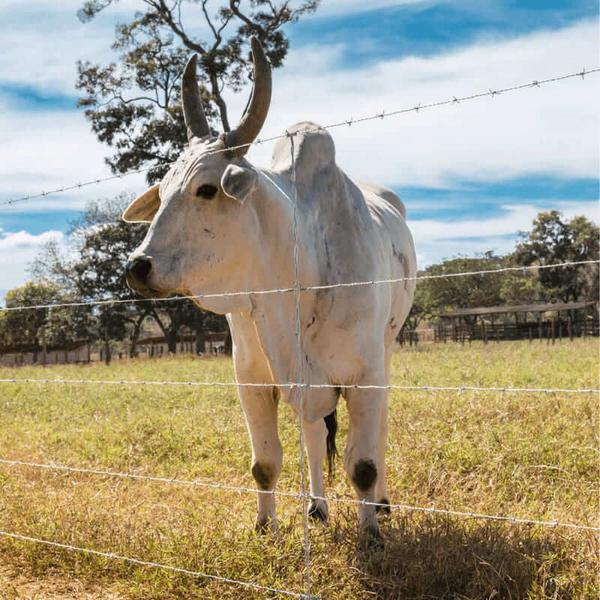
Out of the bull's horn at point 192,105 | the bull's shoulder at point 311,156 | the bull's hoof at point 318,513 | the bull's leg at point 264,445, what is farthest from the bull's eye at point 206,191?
the bull's hoof at point 318,513

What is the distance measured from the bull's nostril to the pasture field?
122 cm

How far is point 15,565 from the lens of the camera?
12.1 ft

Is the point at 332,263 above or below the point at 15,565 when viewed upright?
above

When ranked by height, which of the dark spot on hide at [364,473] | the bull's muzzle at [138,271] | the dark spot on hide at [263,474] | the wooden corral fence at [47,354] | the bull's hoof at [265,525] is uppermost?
the bull's muzzle at [138,271]

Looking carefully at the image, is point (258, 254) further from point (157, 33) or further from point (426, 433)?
point (157, 33)

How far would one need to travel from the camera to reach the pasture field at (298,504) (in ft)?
10.6

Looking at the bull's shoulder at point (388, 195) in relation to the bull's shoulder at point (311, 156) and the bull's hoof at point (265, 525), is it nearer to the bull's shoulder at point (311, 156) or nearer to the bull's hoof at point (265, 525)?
the bull's shoulder at point (311, 156)

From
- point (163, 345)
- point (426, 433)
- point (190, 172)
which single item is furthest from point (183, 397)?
point (163, 345)

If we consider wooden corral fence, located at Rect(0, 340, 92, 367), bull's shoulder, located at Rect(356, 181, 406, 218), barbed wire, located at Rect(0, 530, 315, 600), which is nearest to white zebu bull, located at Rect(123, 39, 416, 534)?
barbed wire, located at Rect(0, 530, 315, 600)

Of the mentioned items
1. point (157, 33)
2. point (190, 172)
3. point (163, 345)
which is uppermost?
point (157, 33)

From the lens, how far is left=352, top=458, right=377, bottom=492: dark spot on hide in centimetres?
355

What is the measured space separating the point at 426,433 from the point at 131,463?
2157 millimetres

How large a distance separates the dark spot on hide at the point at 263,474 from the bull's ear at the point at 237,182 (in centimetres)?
145

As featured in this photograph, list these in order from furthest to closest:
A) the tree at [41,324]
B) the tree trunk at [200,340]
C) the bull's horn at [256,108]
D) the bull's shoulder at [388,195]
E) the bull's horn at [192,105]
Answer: the tree at [41,324]
the tree trunk at [200,340]
the bull's shoulder at [388,195]
the bull's horn at [192,105]
the bull's horn at [256,108]
